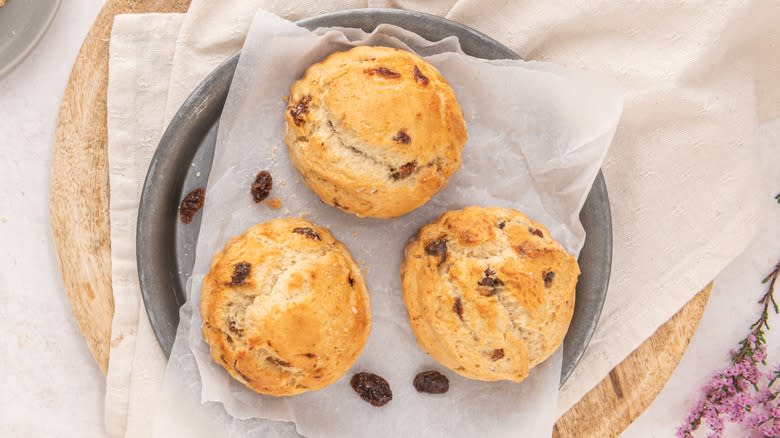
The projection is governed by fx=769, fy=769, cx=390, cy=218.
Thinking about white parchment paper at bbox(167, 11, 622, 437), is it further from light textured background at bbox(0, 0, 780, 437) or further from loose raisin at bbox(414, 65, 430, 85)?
light textured background at bbox(0, 0, 780, 437)

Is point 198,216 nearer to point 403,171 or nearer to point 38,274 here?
point 403,171

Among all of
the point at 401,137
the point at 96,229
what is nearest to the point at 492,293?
the point at 401,137

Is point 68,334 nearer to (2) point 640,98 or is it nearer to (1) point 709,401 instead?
(2) point 640,98

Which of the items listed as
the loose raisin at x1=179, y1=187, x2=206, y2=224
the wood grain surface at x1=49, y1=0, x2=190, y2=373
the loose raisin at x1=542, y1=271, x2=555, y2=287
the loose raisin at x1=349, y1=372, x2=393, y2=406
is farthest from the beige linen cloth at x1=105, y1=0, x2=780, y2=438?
the loose raisin at x1=349, y1=372, x2=393, y2=406

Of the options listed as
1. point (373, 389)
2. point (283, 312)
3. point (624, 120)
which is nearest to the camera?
point (283, 312)

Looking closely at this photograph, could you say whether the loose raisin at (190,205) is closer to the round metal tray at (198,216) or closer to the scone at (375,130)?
the round metal tray at (198,216)

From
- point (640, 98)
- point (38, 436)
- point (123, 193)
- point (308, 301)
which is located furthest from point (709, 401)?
point (38, 436)

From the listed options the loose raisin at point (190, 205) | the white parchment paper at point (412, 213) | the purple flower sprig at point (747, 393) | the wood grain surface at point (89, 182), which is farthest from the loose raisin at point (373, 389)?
the purple flower sprig at point (747, 393)
